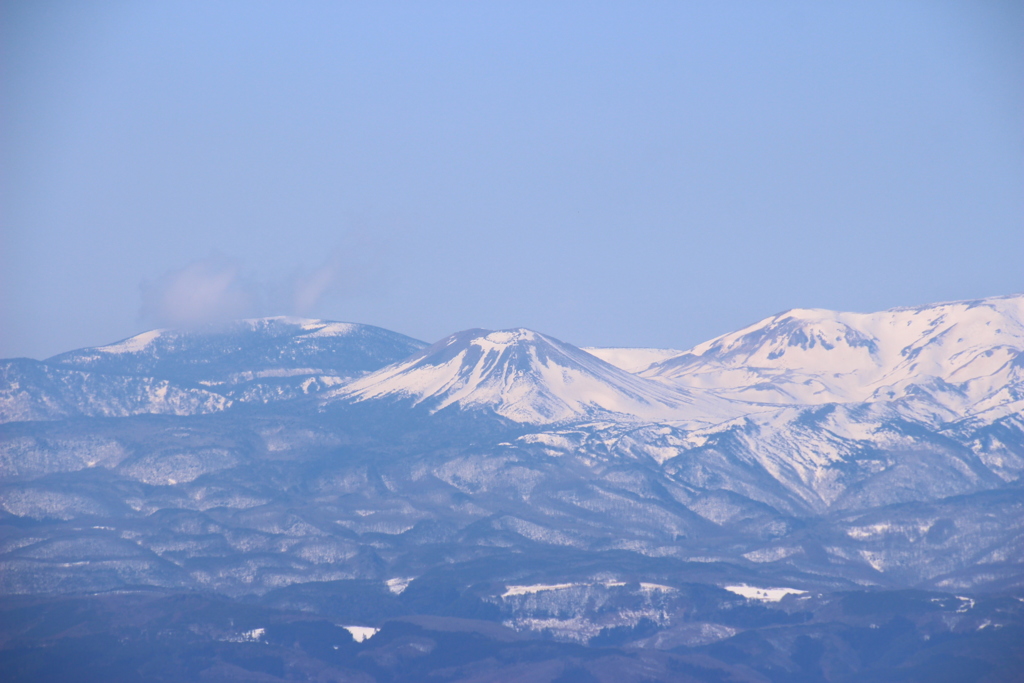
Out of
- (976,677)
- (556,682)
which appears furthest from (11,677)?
(976,677)

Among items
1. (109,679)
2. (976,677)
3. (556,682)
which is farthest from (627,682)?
(109,679)

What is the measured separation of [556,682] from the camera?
7869 inches

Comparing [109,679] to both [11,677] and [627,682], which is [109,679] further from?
[627,682]

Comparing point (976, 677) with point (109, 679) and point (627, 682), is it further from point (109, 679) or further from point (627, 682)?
point (109, 679)

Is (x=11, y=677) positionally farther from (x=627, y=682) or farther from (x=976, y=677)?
(x=976, y=677)

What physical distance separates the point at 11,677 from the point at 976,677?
102 metres

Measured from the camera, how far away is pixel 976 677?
19888cm

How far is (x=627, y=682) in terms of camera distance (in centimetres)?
19975

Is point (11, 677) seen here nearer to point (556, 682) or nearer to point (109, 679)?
point (109, 679)

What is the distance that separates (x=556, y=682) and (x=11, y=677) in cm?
5751

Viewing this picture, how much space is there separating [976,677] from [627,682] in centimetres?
3679

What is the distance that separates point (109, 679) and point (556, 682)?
155ft

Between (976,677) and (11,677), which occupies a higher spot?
(11,677)

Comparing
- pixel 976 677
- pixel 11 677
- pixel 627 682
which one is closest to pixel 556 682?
pixel 627 682
